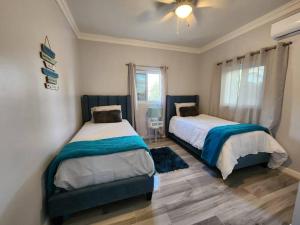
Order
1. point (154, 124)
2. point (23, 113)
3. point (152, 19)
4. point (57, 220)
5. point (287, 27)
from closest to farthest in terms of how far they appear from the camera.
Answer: point (23, 113)
point (287, 27)
point (57, 220)
point (152, 19)
point (154, 124)

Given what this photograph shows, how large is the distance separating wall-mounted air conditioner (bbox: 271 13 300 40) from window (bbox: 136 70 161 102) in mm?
2694

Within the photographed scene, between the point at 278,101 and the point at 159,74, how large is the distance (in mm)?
2591

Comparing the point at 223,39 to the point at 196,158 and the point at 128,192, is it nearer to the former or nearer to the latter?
the point at 196,158

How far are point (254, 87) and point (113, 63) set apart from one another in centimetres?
307

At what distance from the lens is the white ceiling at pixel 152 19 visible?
2.06 meters

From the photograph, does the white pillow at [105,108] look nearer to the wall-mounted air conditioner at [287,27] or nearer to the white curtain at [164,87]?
the white curtain at [164,87]

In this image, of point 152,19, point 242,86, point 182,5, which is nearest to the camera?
point 182,5

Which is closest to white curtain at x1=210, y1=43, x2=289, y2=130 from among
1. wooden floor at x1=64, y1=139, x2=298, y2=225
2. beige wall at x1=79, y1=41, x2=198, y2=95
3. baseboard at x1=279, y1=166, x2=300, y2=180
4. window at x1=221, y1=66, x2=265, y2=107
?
window at x1=221, y1=66, x2=265, y2=107

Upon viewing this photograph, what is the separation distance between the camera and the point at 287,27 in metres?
1.21

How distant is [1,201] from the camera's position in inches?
30.9

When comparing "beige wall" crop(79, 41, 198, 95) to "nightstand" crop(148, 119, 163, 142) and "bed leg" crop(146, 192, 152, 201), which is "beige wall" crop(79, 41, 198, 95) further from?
"bed leg" crop(146, 192, 152, 201)

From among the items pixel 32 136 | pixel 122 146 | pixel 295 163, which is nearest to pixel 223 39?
pixel 295 163

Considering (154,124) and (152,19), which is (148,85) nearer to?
(154,124)

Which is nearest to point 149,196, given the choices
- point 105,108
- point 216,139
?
point 216,139
